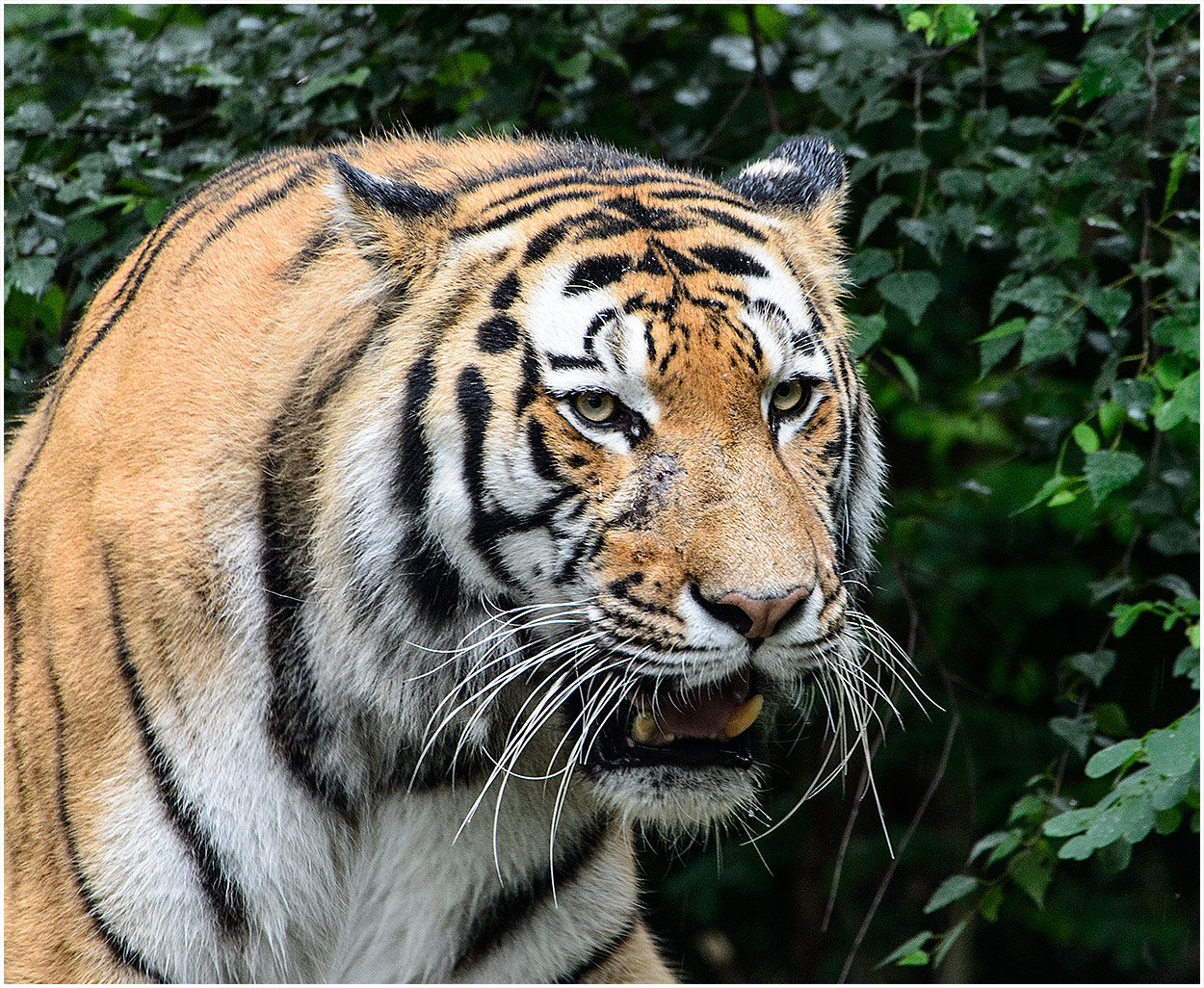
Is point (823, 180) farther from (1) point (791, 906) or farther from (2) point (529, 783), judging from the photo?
(1) point (791, 906)

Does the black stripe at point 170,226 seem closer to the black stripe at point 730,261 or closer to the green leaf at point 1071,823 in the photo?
the black stripe at point 730,261

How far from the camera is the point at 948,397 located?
477 centimetres

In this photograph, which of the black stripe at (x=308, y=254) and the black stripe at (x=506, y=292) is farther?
the black stripe at (x=308, y=254)

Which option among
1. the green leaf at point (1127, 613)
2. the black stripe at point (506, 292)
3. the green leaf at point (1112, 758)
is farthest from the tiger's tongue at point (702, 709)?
the green leaf at point (1127, 613)

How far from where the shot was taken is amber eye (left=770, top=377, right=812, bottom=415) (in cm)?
199

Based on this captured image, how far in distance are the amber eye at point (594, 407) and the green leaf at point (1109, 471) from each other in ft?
3.94

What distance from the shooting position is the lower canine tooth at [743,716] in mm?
1976

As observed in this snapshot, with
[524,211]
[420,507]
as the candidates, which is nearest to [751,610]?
[420,507]

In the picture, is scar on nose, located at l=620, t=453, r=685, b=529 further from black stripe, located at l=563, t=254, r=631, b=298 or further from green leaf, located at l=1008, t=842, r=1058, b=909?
green leaf, located at l=1008, t=842, r=1058, b=909

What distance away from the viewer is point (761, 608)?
1702 mm

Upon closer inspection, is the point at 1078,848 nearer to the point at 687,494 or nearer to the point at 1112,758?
the point at 1112,758

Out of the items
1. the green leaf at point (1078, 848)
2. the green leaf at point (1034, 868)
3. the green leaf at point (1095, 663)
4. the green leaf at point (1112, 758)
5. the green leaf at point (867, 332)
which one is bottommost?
the green leaf at point (1034, 868)

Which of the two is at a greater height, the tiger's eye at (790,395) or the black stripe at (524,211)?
the black stripe at (524,211)

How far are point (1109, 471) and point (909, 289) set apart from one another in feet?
2.09
